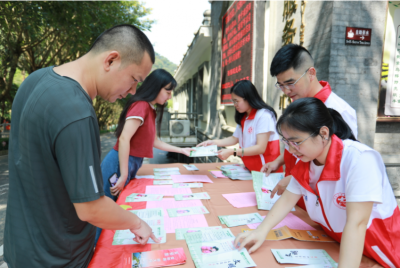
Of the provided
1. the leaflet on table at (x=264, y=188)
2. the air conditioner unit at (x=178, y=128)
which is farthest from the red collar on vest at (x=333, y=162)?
the air conditioner unit at (x=178, y=128)

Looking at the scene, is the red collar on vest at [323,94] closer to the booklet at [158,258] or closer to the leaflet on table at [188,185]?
the leaflet on table at [188,185]

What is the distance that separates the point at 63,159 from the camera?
75 cm

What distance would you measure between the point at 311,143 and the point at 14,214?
1177mm

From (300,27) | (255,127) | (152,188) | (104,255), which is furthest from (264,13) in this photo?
(104,255)

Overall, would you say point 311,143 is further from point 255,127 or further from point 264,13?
point 264,13

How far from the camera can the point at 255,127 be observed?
231 centimetres

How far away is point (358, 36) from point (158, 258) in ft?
9.34

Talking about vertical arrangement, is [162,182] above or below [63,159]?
below

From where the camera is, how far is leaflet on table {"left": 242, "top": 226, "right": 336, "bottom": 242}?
3.96 ft

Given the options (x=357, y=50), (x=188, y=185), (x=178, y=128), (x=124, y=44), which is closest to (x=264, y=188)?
(x=188, y=185)

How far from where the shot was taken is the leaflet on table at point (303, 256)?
1.03 m

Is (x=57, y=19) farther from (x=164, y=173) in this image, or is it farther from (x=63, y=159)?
(x=63, y=159)

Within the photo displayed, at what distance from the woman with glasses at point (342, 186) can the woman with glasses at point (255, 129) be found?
3.49 ft

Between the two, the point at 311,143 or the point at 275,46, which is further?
the point at 275,46
